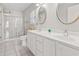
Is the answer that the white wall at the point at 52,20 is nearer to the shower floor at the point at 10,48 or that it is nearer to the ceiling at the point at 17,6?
the ceiling at the point at 17,6

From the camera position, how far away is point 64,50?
120cm

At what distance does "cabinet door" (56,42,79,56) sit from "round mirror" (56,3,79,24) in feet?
2.05

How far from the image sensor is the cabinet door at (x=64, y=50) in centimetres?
107

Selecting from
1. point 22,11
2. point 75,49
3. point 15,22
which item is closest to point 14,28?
point 15,22

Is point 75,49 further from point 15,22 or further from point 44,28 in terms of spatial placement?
point 44,28

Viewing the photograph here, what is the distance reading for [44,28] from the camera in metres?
2.54

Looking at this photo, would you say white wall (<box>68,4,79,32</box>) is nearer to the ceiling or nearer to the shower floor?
the ceiling

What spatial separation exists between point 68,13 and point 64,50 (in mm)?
830

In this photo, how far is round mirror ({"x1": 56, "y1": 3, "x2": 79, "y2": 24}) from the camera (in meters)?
1.58

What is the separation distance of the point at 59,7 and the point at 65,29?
0.51m

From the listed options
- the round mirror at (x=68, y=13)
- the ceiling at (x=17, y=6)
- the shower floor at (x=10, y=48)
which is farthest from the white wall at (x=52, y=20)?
the shower floor at (x=10, y=48)

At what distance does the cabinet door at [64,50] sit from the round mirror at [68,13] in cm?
63

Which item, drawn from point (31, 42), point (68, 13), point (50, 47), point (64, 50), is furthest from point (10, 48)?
point (68, 13)

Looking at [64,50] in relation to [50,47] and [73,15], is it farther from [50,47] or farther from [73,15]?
[73,15]
